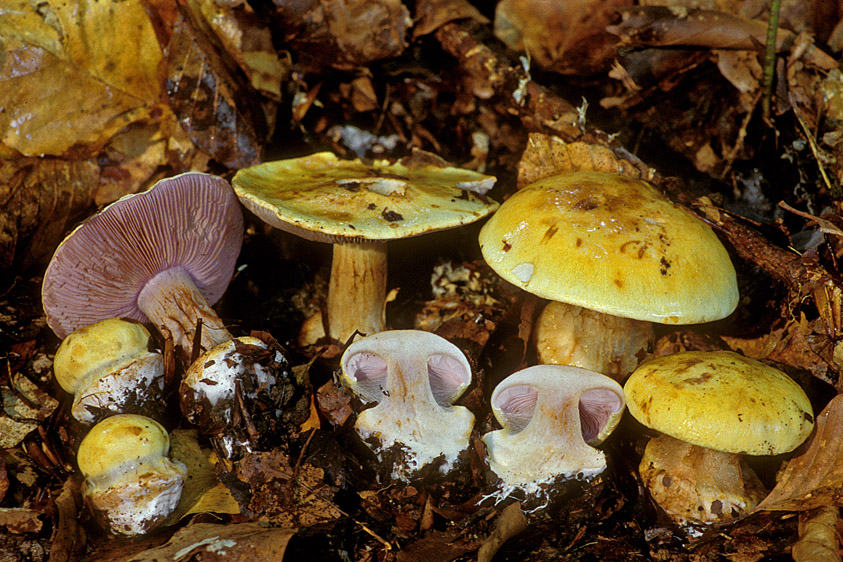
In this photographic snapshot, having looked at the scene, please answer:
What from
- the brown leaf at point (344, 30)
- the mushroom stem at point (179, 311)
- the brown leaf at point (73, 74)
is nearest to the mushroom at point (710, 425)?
the mushroom stem at point (179, 311)

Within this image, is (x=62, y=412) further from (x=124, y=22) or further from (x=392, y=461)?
(x=124, y=22)

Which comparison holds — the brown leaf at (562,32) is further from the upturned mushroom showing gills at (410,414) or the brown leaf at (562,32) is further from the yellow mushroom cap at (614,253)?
the upturned mushroom showing gills at (410,414)

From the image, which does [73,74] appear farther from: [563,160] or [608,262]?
[608,262]

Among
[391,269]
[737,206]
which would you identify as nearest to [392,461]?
[391,269]

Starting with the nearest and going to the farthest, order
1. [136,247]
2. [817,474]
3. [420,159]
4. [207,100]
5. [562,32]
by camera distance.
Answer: [817,474]
[136,247]
[207,100]
[420,159]
[562,32]

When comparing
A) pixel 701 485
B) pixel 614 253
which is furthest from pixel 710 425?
pixel 614 253
